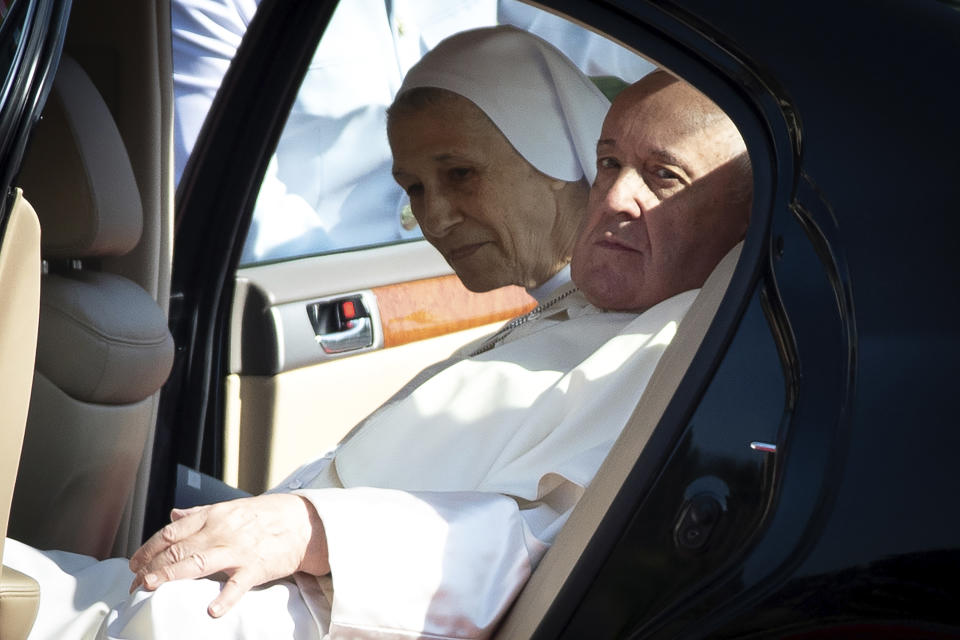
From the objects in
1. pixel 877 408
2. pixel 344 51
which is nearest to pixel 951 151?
pixel 877 408

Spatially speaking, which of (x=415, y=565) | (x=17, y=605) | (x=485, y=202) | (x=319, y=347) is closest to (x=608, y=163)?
(x=485, y=202)

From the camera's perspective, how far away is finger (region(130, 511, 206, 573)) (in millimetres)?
1403

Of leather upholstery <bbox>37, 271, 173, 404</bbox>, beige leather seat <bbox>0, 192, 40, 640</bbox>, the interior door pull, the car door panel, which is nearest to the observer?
beige leather seat <bbox>0, 192, 40, 640</bbox>

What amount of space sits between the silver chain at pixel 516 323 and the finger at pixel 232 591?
3.08ft

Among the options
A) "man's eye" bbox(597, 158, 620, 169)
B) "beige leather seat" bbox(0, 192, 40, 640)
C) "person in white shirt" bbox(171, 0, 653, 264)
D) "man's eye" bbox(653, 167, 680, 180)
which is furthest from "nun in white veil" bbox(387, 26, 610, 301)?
"beige leather seat" bbox(0, 192, 40, 640)

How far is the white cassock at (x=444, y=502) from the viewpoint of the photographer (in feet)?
4.45

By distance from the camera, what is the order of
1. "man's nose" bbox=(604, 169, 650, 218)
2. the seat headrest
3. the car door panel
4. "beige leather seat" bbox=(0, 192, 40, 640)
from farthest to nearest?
1. the car door panel
2. the seat headrest
3. "man's nose" bbox=(604, 169, 650, 218)
4. "beige leather seat" bbox=(0, 192, 40, 640)

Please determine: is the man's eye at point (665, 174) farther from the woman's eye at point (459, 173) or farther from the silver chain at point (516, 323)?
the woman's eye at point (459, 173)

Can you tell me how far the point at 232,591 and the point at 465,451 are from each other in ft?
1.88

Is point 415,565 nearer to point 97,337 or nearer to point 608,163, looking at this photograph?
point 608,163

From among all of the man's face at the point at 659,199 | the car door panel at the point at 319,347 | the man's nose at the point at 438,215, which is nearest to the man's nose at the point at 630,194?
the man's face at the point at 659,199

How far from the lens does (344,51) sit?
330 cm

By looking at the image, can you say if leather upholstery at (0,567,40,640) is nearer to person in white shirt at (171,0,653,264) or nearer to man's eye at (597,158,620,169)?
man's eye at (597,158,620,169)

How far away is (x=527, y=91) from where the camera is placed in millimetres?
2762
